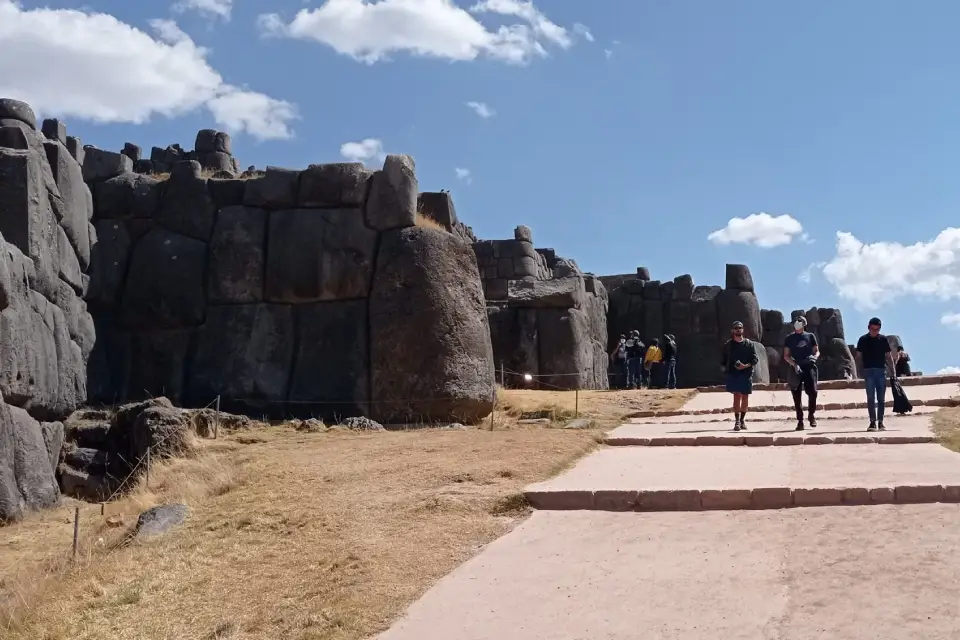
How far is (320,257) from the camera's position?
51.6 ft

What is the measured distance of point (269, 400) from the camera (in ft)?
50.5

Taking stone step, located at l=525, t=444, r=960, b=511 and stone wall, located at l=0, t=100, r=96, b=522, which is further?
stone wall, located at l=0, t=100, r=96, b=522

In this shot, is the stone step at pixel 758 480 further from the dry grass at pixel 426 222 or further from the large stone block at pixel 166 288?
the large stone block at pixel 166 288

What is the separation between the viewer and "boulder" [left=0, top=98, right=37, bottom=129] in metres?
14.0

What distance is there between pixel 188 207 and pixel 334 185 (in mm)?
2560

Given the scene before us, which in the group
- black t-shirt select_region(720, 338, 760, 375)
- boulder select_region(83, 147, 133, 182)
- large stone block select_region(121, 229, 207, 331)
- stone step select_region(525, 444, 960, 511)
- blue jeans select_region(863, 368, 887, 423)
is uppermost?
boulder select_region(83, 147, 133, 182)

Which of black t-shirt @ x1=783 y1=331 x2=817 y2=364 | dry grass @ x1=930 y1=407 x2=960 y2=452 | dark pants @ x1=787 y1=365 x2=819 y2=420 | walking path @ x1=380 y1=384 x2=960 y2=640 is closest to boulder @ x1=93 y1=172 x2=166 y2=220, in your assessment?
walking path @ x1=380 y1=384 x2=960 y2=640

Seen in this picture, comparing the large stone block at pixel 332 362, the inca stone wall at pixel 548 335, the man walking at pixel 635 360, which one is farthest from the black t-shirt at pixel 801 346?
the man walking at pixel 635 360

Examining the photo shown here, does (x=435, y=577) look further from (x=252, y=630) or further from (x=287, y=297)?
(x=287, y=297)

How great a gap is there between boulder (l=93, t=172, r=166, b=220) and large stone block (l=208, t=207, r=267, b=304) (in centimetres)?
150

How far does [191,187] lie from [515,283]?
11.9 metres

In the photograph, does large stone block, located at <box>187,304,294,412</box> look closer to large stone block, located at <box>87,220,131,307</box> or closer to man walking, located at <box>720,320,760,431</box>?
large stone block, located at <box>87,220,131,307</box>

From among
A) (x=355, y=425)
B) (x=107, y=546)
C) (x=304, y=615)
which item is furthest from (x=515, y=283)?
(x=304, y=615)

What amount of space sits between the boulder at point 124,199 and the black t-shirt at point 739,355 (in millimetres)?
9535
